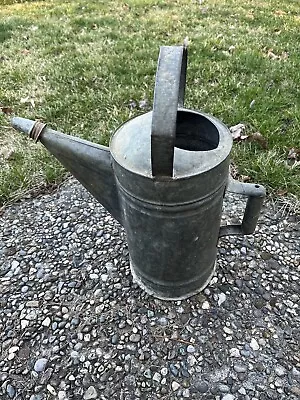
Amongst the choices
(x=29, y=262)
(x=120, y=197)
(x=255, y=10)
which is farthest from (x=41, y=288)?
(x=255, y=10)

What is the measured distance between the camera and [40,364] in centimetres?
178

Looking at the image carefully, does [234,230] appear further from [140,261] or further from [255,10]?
[255,10]

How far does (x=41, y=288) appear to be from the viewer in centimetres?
209

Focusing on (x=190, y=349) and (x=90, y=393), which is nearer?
(x=90, y=393)

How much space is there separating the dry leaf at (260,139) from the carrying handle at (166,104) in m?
1.69

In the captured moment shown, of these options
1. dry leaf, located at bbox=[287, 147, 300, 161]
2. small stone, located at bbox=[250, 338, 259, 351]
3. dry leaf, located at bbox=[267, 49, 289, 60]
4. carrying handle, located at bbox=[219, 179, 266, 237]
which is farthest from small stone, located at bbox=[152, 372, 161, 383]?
dry leaf, located at bbox=[267, 49, 289, 60]

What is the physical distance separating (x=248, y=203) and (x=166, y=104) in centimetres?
68

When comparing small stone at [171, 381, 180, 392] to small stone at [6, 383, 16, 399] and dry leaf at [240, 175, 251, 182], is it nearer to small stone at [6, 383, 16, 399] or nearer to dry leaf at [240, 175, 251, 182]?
small stone at [6, 383, 16, 399]

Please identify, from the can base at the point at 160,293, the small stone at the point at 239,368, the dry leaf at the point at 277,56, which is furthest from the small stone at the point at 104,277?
the dry leaf at the point at 277,56

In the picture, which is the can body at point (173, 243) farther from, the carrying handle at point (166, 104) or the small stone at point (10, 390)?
the small stone at point (10, 390)

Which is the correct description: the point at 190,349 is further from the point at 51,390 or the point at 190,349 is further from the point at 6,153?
the point at 6,153

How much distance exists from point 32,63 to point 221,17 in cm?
235

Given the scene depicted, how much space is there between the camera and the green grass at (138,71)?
284 centimetres

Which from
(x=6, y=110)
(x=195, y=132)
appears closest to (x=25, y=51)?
(x=6, y=110)
